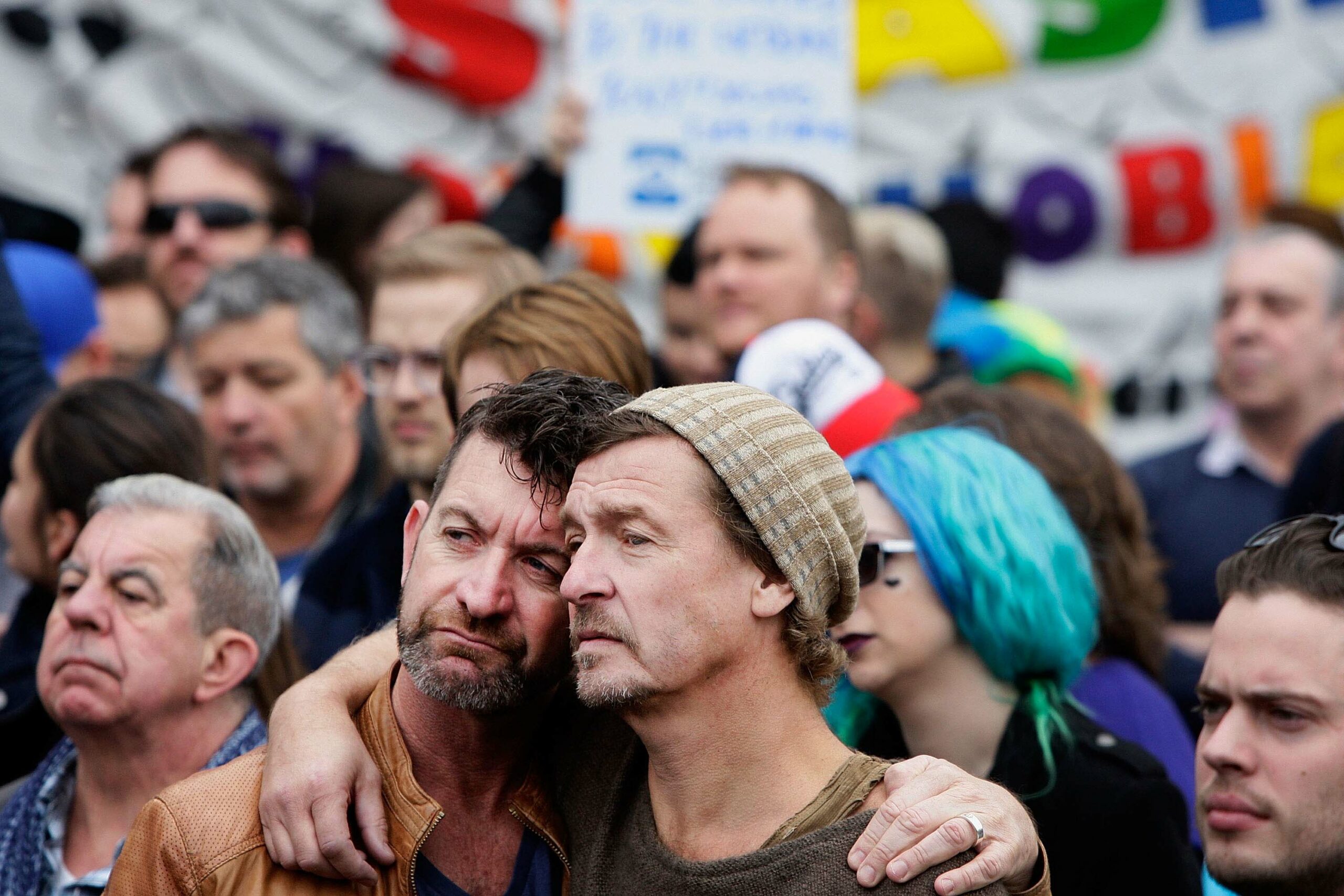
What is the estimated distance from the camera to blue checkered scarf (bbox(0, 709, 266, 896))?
3186mm

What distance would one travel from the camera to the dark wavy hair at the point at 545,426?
106 inches

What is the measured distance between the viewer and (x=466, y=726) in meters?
2.77

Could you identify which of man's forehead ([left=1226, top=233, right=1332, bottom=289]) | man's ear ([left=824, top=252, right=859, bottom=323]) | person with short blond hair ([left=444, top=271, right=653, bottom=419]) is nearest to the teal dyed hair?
person with short blond hair ([left=444, top=271, right=653, bottom=419])

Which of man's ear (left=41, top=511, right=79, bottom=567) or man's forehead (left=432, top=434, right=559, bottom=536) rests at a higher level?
man's forehead (left=432, top=434, right=559, bottom=536)

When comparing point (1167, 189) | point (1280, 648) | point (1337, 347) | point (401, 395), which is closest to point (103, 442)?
point (401, 395)

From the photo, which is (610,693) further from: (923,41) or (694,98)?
(923,41)

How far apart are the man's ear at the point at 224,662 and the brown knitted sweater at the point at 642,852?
33.7 inches

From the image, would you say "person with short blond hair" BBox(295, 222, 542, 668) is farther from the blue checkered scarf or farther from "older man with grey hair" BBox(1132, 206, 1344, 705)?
"older man with grey hair" BBox(1132, 206, 1344, 705)

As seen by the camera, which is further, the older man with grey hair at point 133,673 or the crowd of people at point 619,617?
the older man with grey hair at point 133,673

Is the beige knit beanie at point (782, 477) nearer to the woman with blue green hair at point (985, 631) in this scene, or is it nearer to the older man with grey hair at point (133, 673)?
the woman with blue green hair at point (985, 631)

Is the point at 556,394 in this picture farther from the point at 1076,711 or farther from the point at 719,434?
the point at 1076,711

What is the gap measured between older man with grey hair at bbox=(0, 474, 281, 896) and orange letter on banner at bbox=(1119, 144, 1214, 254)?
17.1ft

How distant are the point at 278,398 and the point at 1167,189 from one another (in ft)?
14.6

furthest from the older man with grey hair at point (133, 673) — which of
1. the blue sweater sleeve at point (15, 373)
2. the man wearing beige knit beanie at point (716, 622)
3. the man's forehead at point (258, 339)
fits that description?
the man's forehead at point (258, 339)
